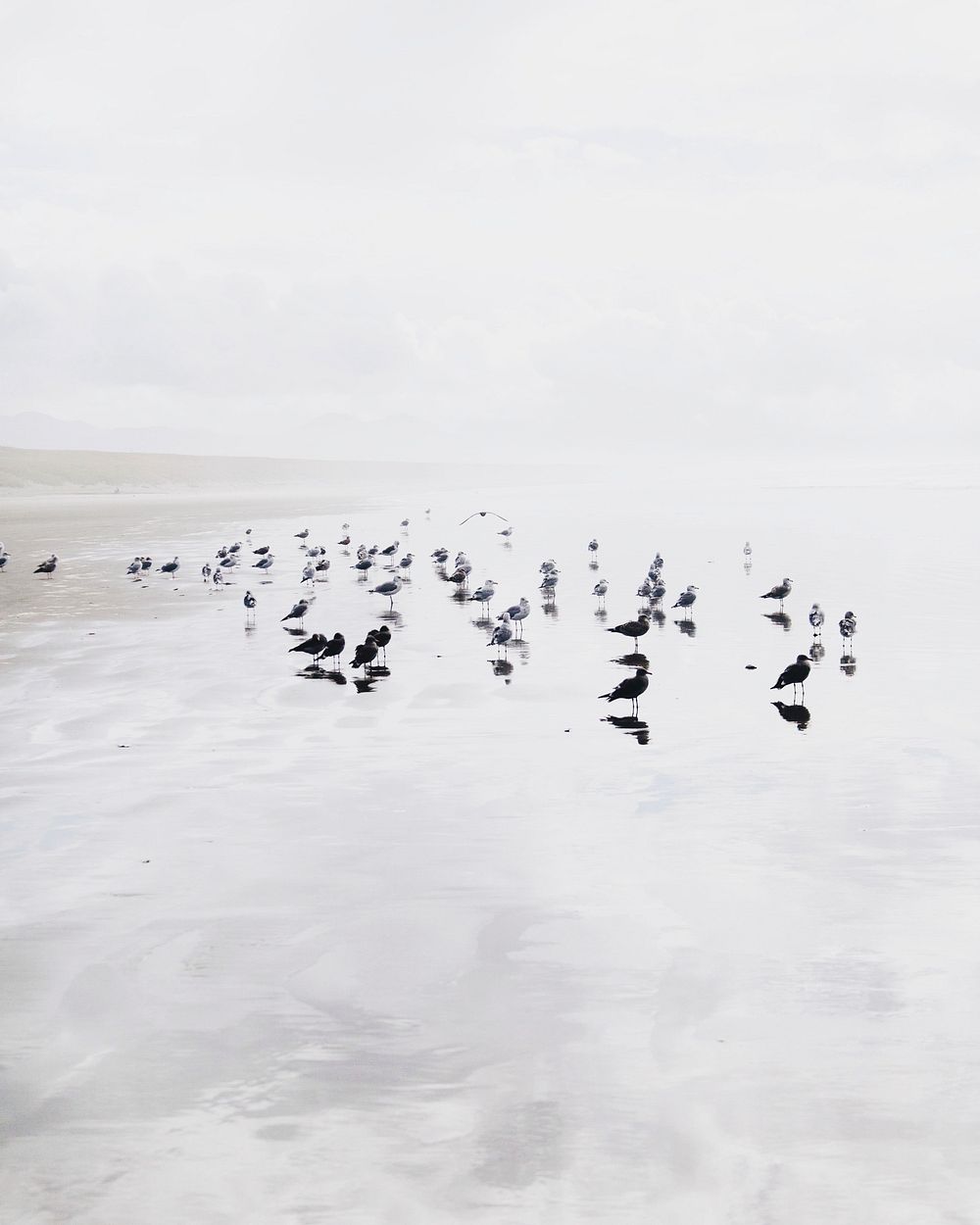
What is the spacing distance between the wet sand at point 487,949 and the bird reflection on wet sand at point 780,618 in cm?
652

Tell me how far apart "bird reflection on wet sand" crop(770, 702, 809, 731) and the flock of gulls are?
0.01 m

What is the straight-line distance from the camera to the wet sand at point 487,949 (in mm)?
6500

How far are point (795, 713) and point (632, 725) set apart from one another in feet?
8.46

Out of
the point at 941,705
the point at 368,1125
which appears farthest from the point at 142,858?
the point at 941,705

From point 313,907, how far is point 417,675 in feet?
37.8

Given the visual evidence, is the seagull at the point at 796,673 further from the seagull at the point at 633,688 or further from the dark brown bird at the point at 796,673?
the seagull at the point at 633,688

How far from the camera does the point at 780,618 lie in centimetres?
2922

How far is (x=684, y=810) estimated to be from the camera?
A: 1287 cm

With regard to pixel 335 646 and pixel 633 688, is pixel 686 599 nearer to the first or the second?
pixel 335 646

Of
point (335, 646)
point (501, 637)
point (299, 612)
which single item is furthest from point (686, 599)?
point (335, 646)

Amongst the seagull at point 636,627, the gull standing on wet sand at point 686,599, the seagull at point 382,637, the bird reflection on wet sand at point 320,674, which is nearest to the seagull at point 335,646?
the bird reflection on wet sand at point 320,674

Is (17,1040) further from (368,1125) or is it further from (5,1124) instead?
(368,1125)

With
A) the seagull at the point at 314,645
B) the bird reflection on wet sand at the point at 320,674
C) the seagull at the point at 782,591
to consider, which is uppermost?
the seagull at the point at 782,591

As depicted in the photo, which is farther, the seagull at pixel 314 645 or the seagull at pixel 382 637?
the seagull at pixel 382 637
